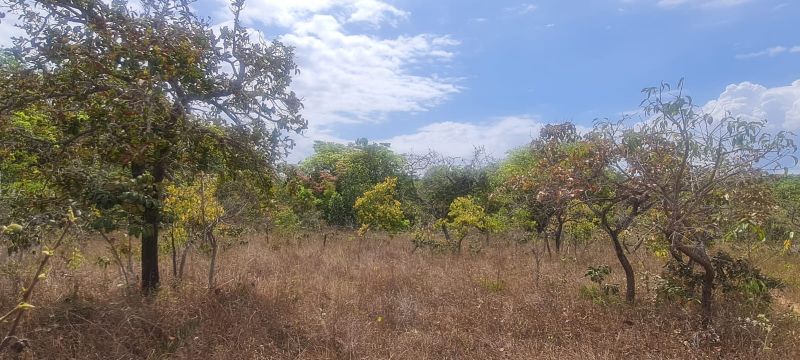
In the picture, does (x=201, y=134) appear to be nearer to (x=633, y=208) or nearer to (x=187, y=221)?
(x=187, y=221)

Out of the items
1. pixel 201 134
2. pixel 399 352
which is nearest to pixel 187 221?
pixel 201 134

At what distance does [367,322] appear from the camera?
18.1ft

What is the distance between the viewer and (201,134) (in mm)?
5277

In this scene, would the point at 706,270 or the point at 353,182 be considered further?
the point at 353,182

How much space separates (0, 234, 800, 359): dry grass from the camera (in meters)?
4.49

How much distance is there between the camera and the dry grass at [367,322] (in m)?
4.49

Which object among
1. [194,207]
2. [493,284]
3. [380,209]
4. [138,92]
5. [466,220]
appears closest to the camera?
[138,92]

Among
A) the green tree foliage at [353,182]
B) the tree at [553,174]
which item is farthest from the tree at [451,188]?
the tree at [553,174]

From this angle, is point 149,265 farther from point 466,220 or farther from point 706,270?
point 466,220

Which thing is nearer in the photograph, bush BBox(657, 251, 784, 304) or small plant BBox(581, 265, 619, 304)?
bush BBox(657, 251, 784, 304)

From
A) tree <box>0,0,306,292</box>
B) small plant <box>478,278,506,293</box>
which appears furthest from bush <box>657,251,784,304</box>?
tree <box>0,0,306,292</box>

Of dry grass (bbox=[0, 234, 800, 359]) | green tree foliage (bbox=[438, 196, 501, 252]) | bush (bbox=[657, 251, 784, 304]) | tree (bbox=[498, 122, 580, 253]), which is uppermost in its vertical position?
tree (bbox=[498, 122, 580, 253])

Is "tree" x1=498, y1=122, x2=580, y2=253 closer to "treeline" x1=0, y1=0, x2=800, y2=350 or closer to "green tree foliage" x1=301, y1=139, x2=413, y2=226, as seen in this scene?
"treeline" x1=0, y1=0, x2=800, y2=350

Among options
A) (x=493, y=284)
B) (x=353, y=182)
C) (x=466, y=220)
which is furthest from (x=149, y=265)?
(x=353, y=182)
